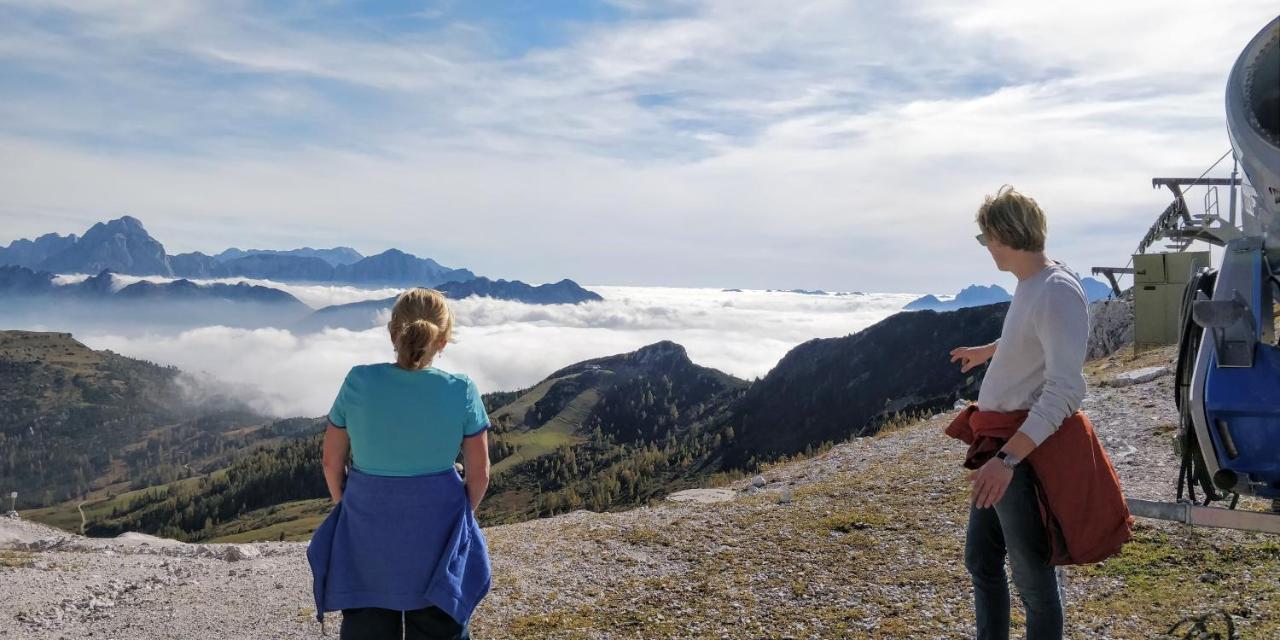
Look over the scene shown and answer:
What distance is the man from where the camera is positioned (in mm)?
3852

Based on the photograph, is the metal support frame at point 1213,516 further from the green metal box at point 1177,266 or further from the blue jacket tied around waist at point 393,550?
the green metal box at point 1177,266

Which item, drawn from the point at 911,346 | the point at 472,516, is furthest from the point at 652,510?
the point at 911,346

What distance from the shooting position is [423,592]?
172 inches

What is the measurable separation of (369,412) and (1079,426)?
374cm

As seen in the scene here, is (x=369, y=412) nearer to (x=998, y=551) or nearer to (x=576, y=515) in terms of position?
(x=998, y=551)

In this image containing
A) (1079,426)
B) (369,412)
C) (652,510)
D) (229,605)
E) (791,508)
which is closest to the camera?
(1079,426)

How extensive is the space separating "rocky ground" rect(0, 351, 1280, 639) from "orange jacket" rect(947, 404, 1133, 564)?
3.45 m

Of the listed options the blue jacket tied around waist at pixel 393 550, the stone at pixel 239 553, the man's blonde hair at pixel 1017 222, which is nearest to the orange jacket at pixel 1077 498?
the man's blonde hair at pixel 1017 222

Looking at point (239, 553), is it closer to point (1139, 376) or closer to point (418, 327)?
point (418, 327)

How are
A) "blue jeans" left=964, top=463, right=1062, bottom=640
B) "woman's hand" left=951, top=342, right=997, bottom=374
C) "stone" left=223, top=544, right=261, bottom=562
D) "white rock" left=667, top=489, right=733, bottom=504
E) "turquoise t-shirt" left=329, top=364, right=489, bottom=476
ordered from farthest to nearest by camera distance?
1. "white rock" left=667, top=489, right=733, bottom=504
2. "stone" left=223, top=544, right=261, bottom=562
3. "woman's hand" left=951, top=342, right=997, bottom=374
4. "turquoise t-shirt" left=329, top=364, right=489, bottom=476
5. "blue jeans" left=964, top=463, right=1062, bottom=640

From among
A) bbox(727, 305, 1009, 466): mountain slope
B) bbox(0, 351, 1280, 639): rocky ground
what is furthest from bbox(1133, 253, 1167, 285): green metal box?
bbox(727, 305, 1009, 466): mountain slope

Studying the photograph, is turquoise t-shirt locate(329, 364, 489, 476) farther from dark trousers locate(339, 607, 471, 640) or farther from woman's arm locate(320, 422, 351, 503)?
dark trousers locate(339, 607, 471, 640)

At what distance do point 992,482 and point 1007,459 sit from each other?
0.14 metres

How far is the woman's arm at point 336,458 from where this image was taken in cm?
448
